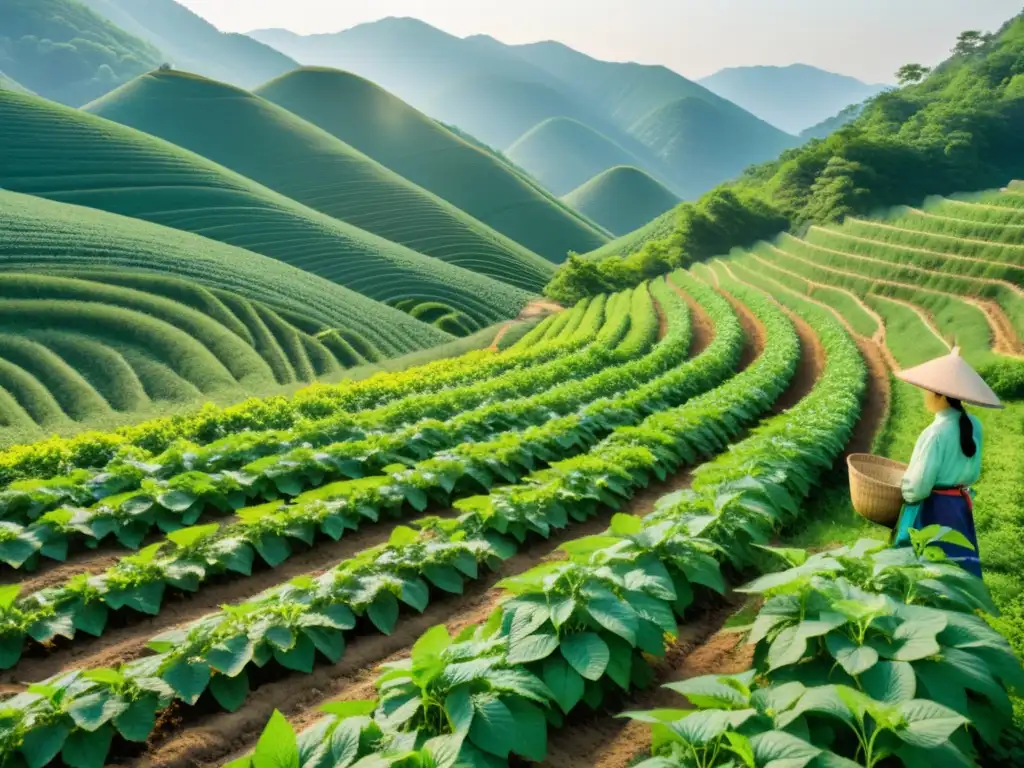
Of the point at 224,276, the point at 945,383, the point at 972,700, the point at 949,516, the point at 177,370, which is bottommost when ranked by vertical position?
the point at 177,370

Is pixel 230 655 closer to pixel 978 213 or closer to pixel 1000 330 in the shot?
pixel 1000 330

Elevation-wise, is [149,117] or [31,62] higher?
[31,62]

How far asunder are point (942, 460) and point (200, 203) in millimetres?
48168

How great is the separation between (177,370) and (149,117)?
7091 centimetres

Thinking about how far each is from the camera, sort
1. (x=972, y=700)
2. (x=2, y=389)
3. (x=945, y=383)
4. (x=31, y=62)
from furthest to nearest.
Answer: (x=31, y=62), (x=2, y=389), (x=945, y=383), (x=972, y=700)

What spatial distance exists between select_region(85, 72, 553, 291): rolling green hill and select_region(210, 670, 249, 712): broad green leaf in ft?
189

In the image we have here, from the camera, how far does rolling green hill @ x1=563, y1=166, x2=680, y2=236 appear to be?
505 feet

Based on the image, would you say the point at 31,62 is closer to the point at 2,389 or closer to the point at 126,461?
the point at 2,389

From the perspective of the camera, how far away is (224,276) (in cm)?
2927

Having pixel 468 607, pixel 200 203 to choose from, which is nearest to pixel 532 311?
pixel 200 203

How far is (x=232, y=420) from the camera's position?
1274cm

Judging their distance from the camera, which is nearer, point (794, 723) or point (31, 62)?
point (794, 723)

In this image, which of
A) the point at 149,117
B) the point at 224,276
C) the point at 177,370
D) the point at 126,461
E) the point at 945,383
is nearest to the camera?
the point at 945,383

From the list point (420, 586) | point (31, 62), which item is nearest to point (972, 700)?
point (420, 586)
